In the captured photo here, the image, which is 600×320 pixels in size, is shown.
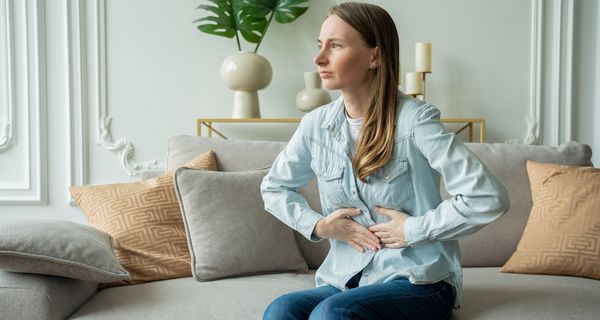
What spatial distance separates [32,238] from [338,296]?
0.77 metres

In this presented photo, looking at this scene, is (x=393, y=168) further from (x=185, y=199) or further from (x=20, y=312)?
(x=20, y=312)

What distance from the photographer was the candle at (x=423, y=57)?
2754mm

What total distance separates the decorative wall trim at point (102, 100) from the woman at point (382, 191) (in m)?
1.54

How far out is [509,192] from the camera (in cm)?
212

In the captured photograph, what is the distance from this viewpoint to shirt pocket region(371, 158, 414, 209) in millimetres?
1484

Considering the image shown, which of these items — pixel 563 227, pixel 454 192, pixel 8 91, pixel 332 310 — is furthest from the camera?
pixel 8 91

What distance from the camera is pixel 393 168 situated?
4.89 feet

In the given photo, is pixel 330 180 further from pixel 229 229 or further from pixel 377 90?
pixel 229 229

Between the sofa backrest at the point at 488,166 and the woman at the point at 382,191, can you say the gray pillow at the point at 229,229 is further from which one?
the woman at the point at 382,191

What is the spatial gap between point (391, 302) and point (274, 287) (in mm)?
514

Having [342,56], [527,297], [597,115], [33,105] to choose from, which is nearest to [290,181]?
[342,56]

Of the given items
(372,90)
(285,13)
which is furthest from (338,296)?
(285,13)

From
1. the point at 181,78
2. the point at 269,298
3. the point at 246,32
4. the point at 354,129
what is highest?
the point at 246,32

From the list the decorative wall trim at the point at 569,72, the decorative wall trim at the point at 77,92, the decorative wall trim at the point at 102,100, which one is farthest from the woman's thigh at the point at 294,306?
the decorative wall trim at the point at 569,72
